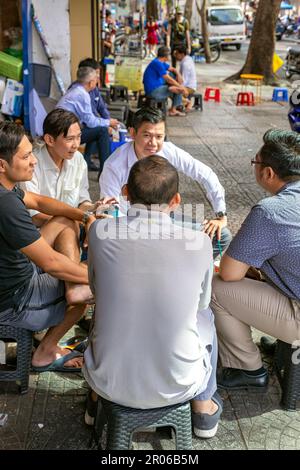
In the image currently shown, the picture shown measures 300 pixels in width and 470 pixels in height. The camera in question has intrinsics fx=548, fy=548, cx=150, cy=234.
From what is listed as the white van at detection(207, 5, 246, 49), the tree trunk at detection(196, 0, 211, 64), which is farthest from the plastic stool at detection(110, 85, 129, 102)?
the white van at detection(207, 5, 246, 49)

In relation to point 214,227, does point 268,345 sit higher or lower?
lower

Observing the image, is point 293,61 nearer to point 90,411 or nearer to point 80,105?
point 80,105

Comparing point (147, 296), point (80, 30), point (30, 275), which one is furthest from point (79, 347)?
point (80, 30)

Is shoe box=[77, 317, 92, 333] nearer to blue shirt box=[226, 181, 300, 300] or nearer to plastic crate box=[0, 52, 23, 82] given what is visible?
blue shirt box=[226, 181, 300, 300]

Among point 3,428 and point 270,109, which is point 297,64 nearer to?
point 270,109

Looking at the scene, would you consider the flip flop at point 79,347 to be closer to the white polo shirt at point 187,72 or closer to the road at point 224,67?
the white polo shirt at point 187,72

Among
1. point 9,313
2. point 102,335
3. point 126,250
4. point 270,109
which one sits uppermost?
point 126,250

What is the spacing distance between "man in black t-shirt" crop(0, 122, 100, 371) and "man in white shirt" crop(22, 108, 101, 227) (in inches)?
25.7

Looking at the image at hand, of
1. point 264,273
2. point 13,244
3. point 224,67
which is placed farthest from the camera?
point 224,67

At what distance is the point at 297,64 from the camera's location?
1559 centimetres

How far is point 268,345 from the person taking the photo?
327 centimetres

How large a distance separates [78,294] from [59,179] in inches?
44.3
